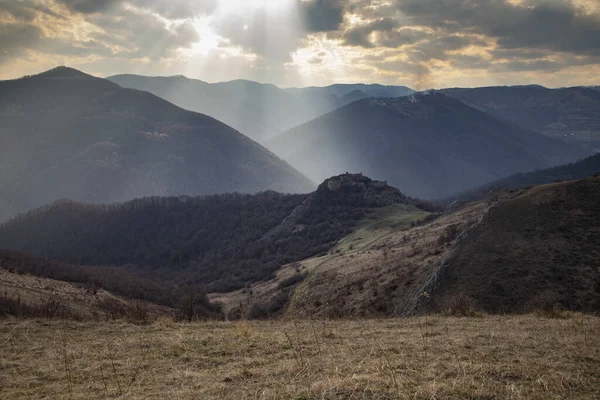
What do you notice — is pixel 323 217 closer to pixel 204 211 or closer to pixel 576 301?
pixel 204 211

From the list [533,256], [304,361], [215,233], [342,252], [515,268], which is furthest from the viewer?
[215,233]

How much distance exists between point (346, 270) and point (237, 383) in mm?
41357

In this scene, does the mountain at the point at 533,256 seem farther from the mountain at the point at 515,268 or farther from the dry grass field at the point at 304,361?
the dry grass field at the point at 304,361

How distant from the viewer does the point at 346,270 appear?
4819 cm

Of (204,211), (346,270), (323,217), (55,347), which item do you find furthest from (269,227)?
(55,347)

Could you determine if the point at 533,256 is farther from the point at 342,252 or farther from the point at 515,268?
the point at 342,252

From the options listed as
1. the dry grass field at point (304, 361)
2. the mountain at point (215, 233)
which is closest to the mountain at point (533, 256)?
the dry grass field at point (304, 361)

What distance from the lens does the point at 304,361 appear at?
8.87 meters

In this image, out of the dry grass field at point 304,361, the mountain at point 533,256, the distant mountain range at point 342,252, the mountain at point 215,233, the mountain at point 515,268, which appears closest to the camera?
the dry grass field at point 304,361

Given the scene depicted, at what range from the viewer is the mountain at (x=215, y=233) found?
110 meters

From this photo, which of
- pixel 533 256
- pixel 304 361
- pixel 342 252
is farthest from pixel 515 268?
pixel 342 252

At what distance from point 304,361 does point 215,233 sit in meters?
159

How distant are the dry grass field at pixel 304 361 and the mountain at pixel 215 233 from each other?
77.4 meters

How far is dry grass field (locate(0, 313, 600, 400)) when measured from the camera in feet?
22.7
